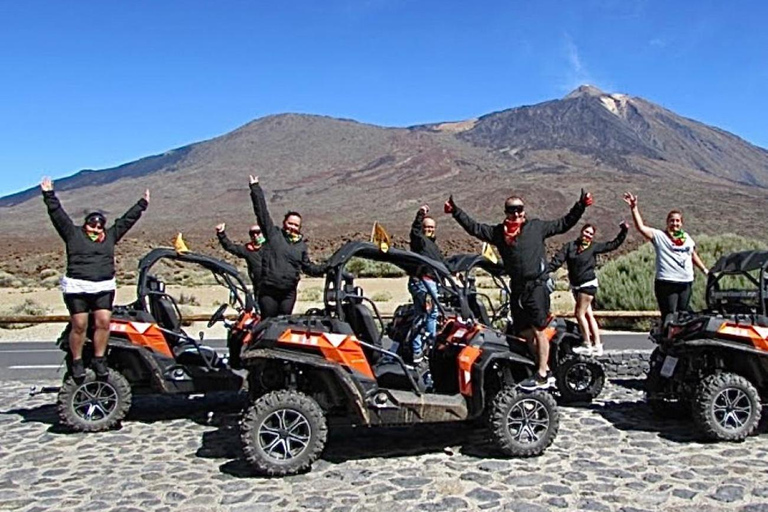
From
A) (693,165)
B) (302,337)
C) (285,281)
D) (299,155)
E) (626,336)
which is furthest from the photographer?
(693,165)

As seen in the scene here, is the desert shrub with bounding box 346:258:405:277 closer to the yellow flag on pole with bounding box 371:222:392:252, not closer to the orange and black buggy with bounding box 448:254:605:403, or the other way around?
the orange and black buggy with bounding box 448:254:605:403

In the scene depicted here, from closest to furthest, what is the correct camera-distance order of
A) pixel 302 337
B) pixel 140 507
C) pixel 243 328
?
pixel 140 507
pixel 302 337
pixel 243 328

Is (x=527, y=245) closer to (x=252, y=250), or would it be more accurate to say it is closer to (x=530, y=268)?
(x=530, y=268)

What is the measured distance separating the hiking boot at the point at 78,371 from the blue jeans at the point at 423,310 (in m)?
3.17

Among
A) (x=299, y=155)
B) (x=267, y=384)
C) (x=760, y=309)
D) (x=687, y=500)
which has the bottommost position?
(x=687, y=500)

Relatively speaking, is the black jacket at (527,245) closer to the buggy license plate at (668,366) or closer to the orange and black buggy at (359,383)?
the orange and black buggy at (359,383)

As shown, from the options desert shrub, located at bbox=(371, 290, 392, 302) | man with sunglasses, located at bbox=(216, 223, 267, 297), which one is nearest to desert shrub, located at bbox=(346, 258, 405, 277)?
desert shrub, located at bbox=(371, 290, 392, 302)

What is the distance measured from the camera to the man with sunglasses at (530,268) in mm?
7887

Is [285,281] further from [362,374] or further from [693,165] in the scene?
[693,165]

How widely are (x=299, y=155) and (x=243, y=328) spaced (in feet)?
534

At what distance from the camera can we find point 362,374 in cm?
732

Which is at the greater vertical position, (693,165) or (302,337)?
(693,165)

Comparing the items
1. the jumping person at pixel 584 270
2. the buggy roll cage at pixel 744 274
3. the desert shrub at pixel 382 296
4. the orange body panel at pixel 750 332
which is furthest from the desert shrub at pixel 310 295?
the orange body panel at pixel 750 332

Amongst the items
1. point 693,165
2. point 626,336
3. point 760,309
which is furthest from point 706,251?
point 693,165
